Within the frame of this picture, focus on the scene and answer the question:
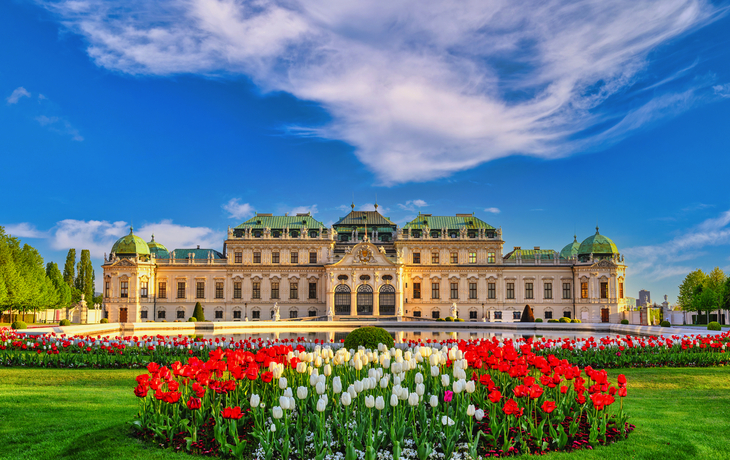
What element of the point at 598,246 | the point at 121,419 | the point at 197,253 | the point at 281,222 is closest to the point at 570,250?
the point at 598,246

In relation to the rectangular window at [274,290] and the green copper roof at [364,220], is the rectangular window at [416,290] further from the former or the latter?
the rectangular window at [274,290]

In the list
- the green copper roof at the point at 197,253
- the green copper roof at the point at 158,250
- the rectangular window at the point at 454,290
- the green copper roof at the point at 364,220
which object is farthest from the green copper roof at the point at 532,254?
the green copper roof at the point at 158,250

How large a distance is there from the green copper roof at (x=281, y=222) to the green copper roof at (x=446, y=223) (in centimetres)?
1194

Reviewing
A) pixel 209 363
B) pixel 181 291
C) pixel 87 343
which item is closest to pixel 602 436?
pixel 209 363

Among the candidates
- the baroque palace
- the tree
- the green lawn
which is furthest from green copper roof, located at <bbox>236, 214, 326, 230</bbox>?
the green lawn

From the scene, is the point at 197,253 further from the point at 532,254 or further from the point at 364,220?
the point at 532,254

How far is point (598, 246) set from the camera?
6538cm

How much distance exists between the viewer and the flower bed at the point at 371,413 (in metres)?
7.82

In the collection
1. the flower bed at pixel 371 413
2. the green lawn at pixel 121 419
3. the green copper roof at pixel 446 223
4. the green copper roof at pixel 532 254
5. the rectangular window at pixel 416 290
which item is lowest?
the green lawn at pixel 121 419

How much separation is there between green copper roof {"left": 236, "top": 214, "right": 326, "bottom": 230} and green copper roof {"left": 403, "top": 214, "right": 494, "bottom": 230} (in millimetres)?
11936

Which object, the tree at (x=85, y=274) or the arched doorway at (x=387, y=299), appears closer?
the arched doorway at (x=387, y=299)

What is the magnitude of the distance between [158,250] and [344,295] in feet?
83.5

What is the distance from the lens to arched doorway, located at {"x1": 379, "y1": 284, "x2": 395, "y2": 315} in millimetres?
62562

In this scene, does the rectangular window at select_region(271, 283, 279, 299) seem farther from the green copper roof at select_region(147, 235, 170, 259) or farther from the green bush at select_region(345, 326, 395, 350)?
the green bush at select_region(345, 326, 395, 350)
